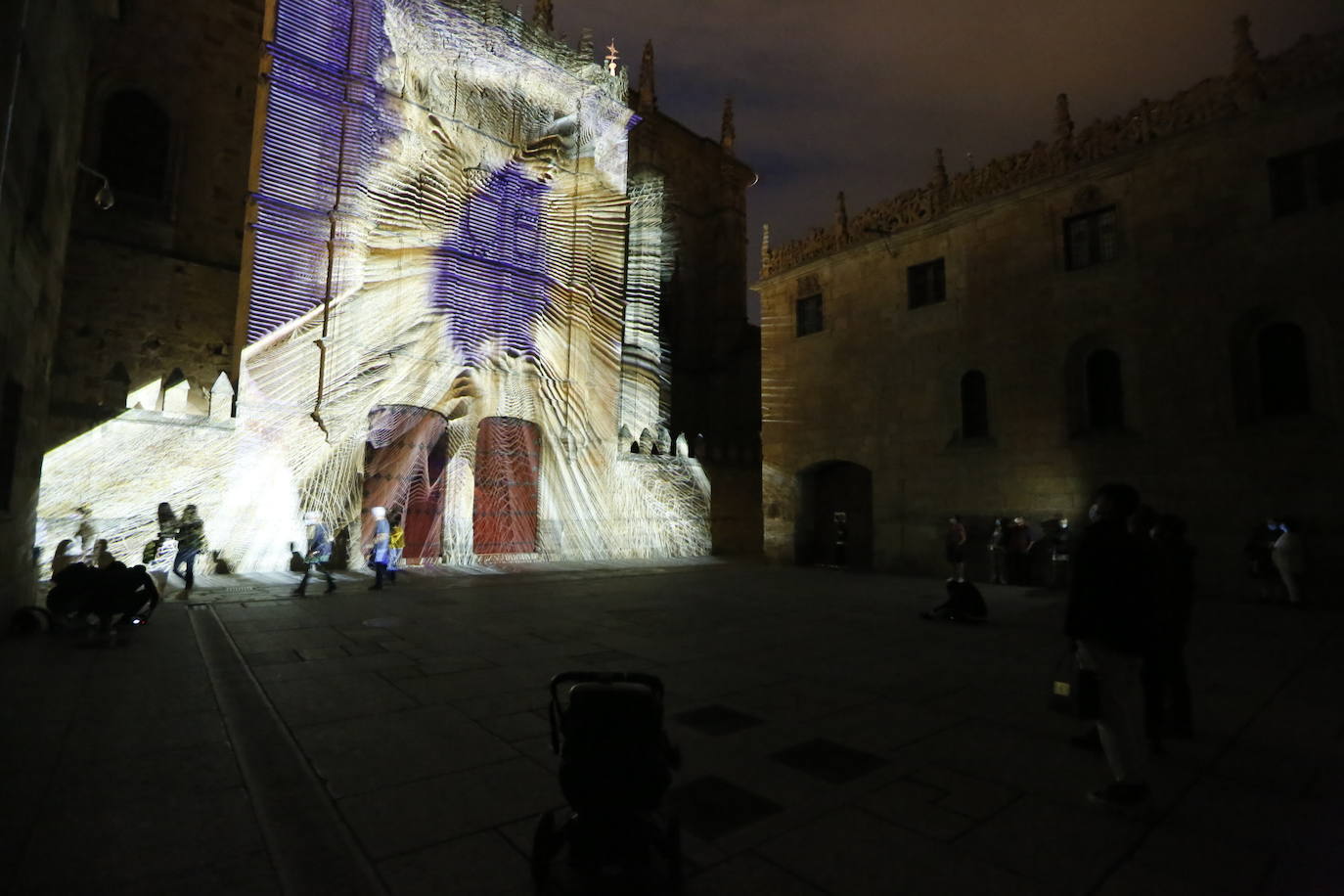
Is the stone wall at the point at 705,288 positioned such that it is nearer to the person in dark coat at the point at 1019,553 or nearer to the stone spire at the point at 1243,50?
the person in dark coat at the point at 1019,553

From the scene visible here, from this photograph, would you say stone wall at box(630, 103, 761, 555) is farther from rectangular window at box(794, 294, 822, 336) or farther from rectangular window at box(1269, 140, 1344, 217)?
rectangular window at box(1269, 140, 1344, 217)

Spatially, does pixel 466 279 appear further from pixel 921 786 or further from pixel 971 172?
pixel 921 786

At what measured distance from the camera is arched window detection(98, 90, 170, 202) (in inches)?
577

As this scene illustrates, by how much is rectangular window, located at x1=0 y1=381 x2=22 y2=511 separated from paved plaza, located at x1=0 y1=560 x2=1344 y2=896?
173cm

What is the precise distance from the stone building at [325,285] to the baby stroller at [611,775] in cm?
1291

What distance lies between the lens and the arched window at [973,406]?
1475 centimetres

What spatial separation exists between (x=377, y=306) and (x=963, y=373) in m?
13.6

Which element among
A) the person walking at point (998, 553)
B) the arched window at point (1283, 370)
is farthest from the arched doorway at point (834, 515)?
the arched window at point (1283, 370)

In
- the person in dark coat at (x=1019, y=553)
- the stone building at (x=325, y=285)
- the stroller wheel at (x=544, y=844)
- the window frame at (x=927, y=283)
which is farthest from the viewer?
the window frame at (x=927, y=283)

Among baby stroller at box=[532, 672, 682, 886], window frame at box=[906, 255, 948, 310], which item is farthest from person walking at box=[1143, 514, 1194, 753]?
window frame at box=[906, 255, 948, 310]

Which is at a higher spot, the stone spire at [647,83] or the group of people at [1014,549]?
the stone spire at [647,83]

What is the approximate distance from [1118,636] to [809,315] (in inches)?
631

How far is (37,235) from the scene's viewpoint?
23.9 ft

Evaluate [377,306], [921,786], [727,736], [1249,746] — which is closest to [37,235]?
[377,306]
